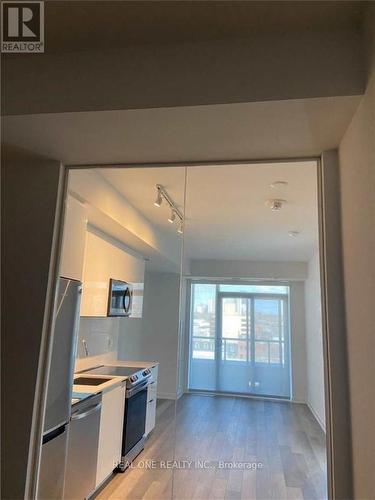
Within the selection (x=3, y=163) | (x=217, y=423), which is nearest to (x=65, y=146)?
(x=3, y=163)

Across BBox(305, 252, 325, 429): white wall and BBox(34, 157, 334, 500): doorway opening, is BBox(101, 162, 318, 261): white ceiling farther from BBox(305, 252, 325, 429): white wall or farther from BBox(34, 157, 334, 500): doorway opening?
BBox(305, 252, 325, 429): white wall

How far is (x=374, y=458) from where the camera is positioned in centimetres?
102

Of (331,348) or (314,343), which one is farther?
(314,343)

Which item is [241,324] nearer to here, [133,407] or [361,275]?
[133,407]

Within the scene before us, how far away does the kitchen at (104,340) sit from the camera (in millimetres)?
1953

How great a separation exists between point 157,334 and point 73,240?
2443 millimetres

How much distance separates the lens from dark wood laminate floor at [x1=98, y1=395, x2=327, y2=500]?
275 centimetres

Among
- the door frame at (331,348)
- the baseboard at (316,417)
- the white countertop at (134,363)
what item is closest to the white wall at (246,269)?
the baseboard at (316,417)

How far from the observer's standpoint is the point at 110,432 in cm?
272

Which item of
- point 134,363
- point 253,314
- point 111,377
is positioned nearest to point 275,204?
point 111,377

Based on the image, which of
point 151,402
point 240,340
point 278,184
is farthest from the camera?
point 240,340

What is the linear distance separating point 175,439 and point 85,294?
2.16 meters

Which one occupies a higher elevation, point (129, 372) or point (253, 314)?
point (253, 314)

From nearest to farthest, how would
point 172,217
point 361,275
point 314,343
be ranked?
point 361,275, point 172,217, point 314,343
